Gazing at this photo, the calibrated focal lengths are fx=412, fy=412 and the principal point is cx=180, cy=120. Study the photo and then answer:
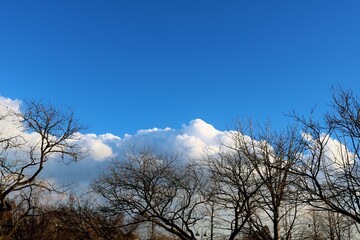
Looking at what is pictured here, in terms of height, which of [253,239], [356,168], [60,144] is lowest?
[253,239]

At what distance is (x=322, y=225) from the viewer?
38000 mm

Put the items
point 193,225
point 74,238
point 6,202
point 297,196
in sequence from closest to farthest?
1. point 297,196
2. point 6,202
3. point 193,225
4. point 74,238

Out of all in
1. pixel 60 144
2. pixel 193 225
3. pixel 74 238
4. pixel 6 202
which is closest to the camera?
pixel 6 202

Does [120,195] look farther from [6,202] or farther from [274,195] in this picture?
[274,195]

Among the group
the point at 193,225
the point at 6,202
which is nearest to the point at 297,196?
the point at 193,225

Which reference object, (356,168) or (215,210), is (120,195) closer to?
(215,210)

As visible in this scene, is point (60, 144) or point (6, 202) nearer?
point (6, 202)

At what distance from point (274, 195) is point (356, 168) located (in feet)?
17.1

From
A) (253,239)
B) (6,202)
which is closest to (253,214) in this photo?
(253,239)

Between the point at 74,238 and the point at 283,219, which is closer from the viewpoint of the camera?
the point at 283,219

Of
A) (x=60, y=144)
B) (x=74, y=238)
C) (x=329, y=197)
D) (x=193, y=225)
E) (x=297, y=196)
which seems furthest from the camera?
(x=74, y=238)

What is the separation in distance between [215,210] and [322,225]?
21.9 metres

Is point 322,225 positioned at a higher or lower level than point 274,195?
higher

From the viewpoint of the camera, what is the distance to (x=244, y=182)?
18.4 m
